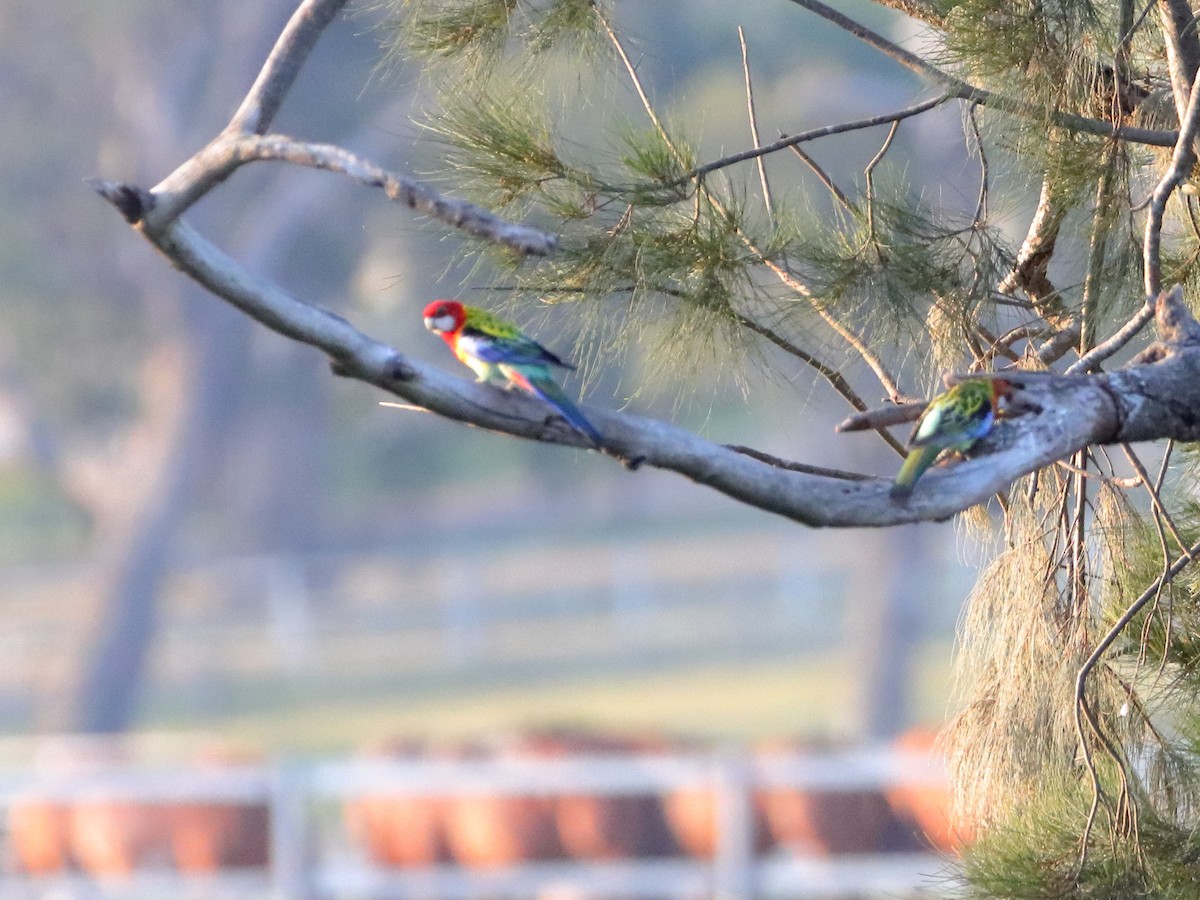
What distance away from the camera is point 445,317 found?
1693mm

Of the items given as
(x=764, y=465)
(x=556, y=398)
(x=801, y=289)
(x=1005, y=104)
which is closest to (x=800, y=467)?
(x=764, y=465)

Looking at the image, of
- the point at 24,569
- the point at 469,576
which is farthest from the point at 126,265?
the point at 24,569

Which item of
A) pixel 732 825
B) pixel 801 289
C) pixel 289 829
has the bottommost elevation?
pixel 289 829

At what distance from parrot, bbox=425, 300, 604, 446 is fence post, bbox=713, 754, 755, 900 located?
3.08 meters

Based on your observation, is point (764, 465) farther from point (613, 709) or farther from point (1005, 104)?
point (613, 709)

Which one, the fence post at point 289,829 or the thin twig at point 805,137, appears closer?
the thin twig at point 805,137

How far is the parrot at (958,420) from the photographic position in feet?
4.50

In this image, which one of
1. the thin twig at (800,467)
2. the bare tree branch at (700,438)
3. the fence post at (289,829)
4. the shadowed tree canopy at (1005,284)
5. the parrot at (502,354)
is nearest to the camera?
the bare tree branch at (700,438)

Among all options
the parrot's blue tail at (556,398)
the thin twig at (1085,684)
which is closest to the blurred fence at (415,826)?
the thin twig at (1085,684)

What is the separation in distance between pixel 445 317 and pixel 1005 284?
26.4 inches

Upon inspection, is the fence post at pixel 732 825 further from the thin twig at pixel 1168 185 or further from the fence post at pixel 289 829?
the thin twig at pixel 1168 185

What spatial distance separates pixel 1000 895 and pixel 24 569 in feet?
53.4

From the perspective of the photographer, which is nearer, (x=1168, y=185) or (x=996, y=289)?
(x=1168, y=185)

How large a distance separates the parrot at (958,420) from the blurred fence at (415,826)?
2891 millimetres
